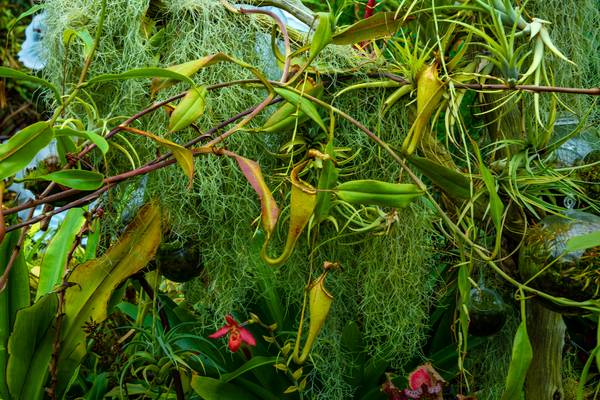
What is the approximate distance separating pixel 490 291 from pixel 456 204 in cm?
12

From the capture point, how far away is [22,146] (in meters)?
0.72

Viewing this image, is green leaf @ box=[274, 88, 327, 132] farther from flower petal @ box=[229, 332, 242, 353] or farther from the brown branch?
flower petal @ box=[229, 332, 242, 353]

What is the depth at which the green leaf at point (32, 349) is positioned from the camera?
1055 mm

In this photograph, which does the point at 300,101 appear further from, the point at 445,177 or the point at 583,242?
the point at 583,242

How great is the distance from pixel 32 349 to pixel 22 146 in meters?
0.50

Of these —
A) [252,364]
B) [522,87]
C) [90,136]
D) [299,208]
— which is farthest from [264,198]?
[252,364]

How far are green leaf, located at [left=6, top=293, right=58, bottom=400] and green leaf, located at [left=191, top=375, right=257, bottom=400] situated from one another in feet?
0.78

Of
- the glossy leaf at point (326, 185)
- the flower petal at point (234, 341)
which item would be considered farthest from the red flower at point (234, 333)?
the glossy leaf at point (326, 185)

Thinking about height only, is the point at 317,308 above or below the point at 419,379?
above

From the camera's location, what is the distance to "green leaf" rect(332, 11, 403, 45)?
0.81 m

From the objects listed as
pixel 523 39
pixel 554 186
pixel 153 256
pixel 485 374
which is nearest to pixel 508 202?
pixel 554 186

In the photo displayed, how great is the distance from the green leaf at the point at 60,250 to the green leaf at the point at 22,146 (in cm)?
53

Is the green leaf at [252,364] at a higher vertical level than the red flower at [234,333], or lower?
lower

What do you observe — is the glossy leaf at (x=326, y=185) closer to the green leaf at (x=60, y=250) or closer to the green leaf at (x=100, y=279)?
the green leaf at (x=100, y=279)
